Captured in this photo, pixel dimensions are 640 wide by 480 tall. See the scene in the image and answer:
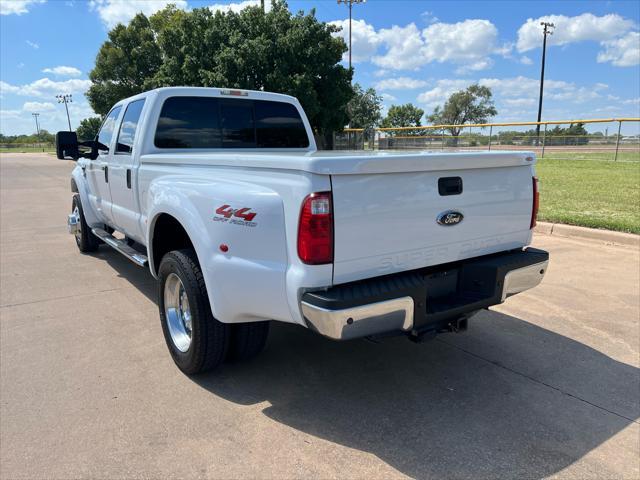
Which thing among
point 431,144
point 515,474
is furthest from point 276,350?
point 431,144

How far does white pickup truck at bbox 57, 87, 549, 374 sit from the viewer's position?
243cm

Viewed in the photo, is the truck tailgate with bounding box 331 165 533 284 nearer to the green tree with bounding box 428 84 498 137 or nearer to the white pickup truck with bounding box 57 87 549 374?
the white pickup truck with bounding box 57 87 549 374

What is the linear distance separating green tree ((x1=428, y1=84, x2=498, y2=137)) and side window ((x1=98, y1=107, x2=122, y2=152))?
83.9 m

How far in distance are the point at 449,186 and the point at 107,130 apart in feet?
14.3

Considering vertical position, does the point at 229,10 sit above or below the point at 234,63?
above

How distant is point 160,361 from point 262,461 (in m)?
1.48

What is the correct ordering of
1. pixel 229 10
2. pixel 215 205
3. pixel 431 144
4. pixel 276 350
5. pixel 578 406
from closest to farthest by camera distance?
1. pixel 215 205
2. pixel 578 406
3. pixel 276 350
4. pixel 229 10
5. pixel 431 144

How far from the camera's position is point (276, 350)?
3861mm

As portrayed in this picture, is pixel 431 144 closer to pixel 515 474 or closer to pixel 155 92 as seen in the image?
pixel 155 92

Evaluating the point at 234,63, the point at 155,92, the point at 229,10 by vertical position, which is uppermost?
the point at 229,10

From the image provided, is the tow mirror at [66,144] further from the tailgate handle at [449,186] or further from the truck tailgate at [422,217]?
the tailgate handle at [449,186]

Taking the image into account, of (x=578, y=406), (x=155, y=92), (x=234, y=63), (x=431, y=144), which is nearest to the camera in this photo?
(x=578, y=406)

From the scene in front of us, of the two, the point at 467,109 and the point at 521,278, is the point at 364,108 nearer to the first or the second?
the point at 467,109

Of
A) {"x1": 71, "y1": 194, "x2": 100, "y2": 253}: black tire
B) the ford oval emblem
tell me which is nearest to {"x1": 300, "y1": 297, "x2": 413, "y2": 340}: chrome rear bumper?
the ford oval emblem
